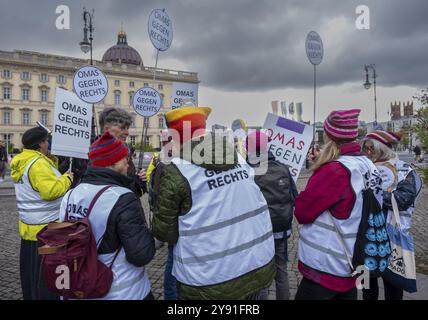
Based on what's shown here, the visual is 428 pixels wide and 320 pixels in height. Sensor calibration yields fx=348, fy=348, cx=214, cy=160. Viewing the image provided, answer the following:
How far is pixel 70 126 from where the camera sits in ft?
11.5

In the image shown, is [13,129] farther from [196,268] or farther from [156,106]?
[196,268]

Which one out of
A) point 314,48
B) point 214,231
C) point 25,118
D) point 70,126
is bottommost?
point 214,231

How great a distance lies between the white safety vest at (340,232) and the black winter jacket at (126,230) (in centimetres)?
101

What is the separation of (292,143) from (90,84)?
3218 millimetres

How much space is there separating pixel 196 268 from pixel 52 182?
157 centimetres

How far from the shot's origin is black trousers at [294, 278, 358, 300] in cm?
214

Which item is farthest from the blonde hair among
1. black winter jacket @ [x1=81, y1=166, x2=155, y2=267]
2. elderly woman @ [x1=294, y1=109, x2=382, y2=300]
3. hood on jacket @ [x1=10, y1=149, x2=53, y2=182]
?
hood on jacket @ [x1=10, y1=149, x2=53, y2=182]

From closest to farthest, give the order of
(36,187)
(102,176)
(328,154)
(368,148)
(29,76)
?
1. (102,176)
2. (328,154)
3. (36,187)
4. (368,148)
5. (29,76)

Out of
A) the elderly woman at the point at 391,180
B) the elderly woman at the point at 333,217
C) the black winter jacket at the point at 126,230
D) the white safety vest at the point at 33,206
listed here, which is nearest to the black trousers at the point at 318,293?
the elderly woman at the point at 333,217

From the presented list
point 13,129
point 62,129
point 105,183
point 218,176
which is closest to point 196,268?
point 218,176

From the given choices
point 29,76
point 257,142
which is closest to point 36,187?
point 257,142

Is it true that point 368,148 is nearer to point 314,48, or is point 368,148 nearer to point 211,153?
point 211,153

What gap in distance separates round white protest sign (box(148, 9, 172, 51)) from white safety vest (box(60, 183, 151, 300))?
4.69 meters

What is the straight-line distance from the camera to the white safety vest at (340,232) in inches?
82.8
